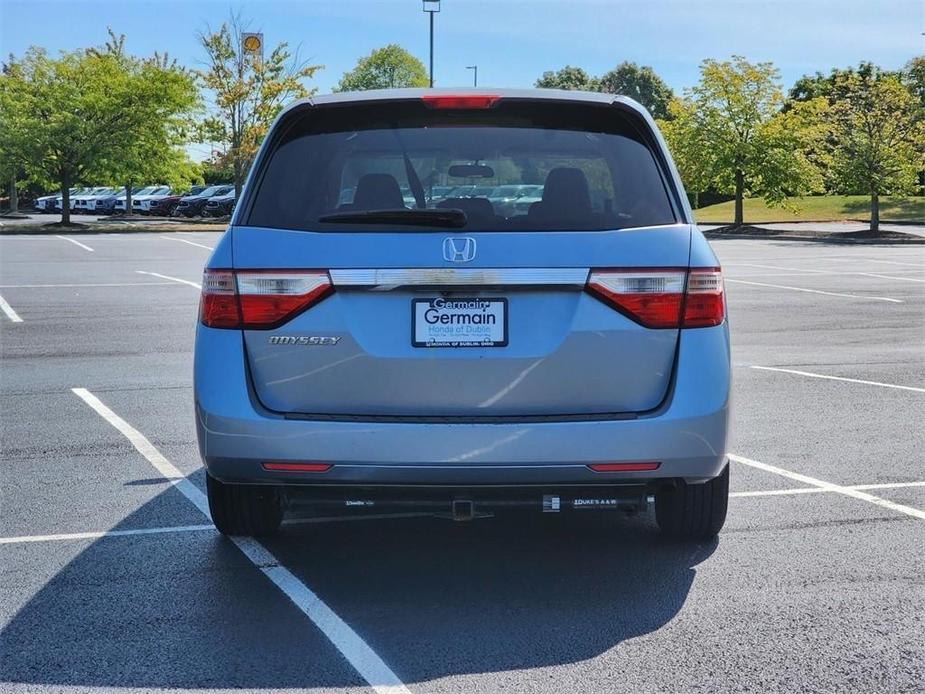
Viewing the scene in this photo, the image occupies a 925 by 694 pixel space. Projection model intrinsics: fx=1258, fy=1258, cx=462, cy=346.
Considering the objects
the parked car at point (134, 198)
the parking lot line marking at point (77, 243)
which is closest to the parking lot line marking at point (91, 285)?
the parking lot line marking at point (77, 243)

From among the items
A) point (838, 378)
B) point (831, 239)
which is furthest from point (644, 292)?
point (831, 239)

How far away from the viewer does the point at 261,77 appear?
5616 centimetres

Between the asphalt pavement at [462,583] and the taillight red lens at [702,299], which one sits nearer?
the asphalt pavement at [462,583]

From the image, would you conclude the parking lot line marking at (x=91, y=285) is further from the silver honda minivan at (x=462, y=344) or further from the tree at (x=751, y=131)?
the tree at (x=751, y=131)

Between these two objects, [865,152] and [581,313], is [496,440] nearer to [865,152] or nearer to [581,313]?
[581,313]

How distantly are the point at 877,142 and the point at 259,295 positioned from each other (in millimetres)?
40272

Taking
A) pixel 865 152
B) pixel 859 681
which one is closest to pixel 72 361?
pixel 859 681

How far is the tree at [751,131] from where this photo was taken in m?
46.4

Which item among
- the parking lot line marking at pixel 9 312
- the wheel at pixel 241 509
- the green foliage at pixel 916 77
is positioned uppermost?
the green foliage at pixel 916 77

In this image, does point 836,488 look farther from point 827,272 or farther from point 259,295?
point 827,272

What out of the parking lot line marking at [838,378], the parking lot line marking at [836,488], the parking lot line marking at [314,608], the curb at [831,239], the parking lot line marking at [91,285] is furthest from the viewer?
the curb at [831,239]

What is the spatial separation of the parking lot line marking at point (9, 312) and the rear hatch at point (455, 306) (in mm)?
11811

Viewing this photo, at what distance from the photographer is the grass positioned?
52.7 meters

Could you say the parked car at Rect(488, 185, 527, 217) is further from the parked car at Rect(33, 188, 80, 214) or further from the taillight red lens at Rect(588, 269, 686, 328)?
the parked car at Rect(33, 188, 80, 214)
